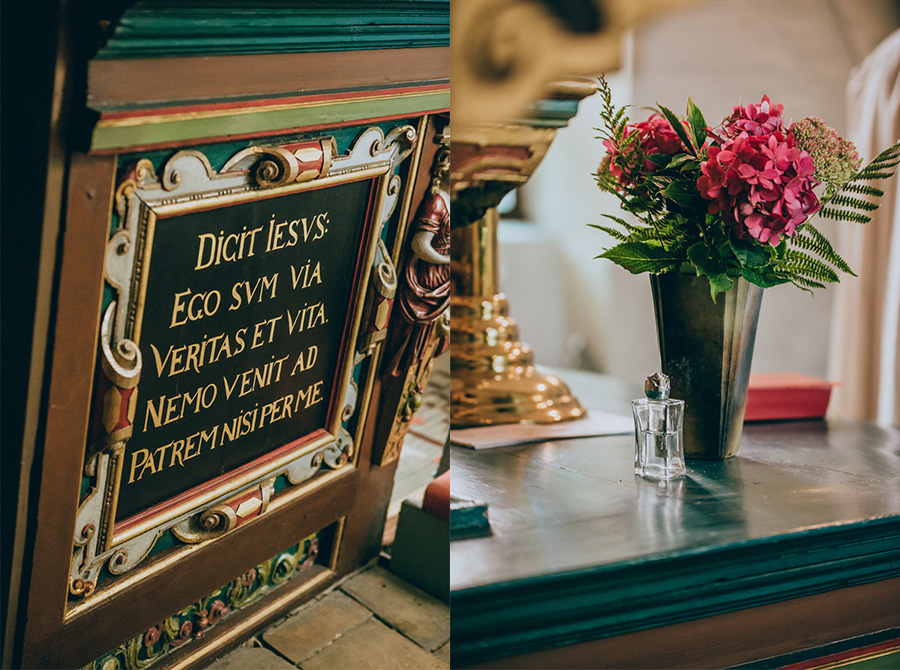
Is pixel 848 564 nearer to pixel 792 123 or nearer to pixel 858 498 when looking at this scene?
pixel 858 498

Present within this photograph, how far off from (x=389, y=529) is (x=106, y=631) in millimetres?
A: 326

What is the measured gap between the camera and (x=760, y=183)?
2.81ft

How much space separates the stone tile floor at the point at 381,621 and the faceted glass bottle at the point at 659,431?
243 mm

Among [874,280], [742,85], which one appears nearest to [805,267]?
[874,280]

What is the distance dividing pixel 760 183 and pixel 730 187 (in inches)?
1.3

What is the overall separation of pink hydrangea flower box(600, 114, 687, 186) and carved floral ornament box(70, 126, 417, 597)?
307 mm

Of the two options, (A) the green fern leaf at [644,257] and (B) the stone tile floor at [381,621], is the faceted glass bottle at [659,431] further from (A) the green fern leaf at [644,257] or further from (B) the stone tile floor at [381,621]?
(B) the stone tile floor at [381,621]

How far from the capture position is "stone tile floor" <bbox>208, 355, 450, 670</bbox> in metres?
0.79

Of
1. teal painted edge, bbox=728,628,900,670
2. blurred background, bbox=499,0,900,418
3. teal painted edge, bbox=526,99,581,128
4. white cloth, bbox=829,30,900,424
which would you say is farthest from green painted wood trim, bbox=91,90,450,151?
blurred background, bbox=499,0,900,418

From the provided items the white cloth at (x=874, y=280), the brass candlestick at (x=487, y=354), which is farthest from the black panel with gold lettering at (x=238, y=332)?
the white cloth at (x=874, y=280)

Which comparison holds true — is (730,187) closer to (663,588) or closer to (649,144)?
(649,144)

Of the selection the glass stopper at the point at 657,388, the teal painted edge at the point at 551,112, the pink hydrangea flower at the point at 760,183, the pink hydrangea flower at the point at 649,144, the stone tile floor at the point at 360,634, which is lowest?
the stone tile floor at the point at 360,634

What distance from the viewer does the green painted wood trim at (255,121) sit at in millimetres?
571

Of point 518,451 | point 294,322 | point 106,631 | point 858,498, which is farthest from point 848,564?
point 106,631
